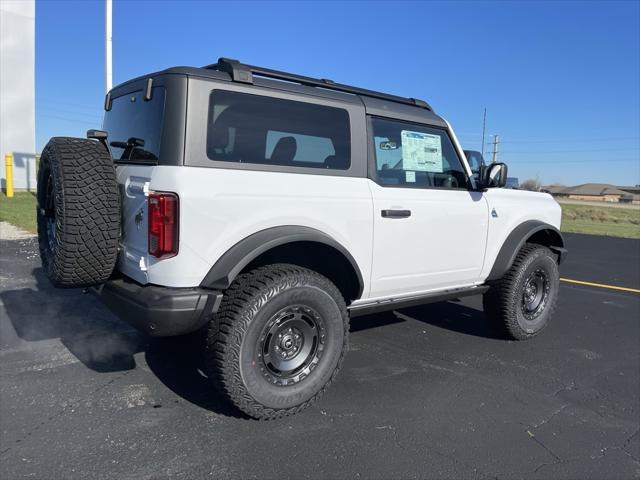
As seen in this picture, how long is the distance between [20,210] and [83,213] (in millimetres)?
11765

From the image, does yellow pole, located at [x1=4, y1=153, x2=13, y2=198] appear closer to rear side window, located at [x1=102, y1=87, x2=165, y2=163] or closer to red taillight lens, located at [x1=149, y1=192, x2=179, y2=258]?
rear side window, located at [x1=102, y1=87, x2=165, y2=163]

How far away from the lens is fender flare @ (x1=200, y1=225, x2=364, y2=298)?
2766mm

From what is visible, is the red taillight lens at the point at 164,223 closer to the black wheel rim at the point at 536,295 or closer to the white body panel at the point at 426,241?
the white body panel at the point at 426,241

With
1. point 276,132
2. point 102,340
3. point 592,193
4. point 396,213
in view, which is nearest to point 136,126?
point 276,132

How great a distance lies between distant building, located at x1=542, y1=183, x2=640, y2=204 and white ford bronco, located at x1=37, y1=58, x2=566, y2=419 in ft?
261

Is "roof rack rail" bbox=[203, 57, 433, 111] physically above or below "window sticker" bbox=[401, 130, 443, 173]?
above

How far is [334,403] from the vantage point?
329 cm

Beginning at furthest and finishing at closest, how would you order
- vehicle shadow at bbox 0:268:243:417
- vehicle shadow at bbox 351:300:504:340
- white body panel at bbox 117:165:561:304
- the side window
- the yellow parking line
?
1. the yellow parking line
2. vehicle shadow at bbox 351:300:504:340
3. the side window
4. vehicle shadow at bbox 0:268:243:417
5. white body panel at bbox 117:165:561:304

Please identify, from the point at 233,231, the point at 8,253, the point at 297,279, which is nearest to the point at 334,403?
the point at 297,279

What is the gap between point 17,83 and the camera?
16078 mm

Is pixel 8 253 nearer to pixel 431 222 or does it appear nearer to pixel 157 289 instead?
pixel 157 289

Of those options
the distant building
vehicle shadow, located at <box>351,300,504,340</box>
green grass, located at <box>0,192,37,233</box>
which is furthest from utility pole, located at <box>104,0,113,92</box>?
the distant building

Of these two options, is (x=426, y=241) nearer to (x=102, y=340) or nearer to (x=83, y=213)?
(x=83, y=213)

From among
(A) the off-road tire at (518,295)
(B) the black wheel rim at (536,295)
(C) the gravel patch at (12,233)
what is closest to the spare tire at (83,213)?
(A) the off-road tire at (518,295)
